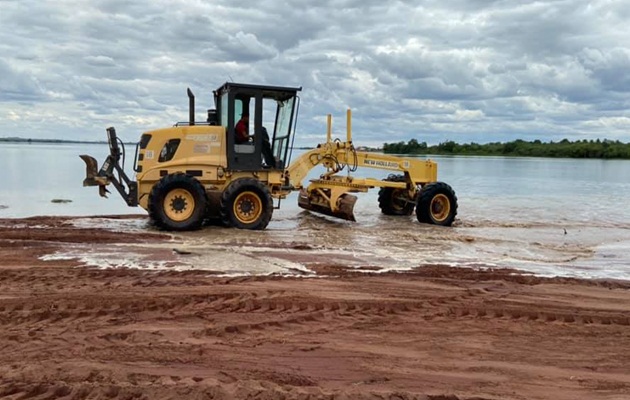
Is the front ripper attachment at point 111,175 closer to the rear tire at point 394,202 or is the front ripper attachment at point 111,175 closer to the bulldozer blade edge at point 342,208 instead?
the bulldozer blade edge at point 342,208

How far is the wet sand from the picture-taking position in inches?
172

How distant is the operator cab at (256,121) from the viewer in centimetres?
1295

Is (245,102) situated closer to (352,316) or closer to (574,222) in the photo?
(352,316)

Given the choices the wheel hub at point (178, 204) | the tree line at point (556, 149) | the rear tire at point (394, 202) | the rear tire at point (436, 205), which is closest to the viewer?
the wheel hub at point (178, 204)

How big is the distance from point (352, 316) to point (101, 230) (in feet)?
25.2

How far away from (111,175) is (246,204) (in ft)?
9.02

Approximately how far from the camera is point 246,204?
12.9 meters

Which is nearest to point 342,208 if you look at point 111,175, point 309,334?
point 111,175

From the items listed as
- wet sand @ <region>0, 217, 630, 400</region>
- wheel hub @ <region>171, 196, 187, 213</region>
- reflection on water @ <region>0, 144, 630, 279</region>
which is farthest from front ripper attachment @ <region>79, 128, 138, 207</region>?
wet sand @ <region>0, 217, 630, 400</region>

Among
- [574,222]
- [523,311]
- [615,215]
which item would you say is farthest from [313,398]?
[615,215]

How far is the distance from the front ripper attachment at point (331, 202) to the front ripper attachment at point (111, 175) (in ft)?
12.9

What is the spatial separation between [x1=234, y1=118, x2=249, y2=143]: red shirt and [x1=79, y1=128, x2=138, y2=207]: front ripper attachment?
2264 millimetres

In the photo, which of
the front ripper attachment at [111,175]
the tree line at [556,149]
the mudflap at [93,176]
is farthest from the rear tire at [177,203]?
the tree line at [556,149]

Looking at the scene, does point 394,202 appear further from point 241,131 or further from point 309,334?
point 309,334
